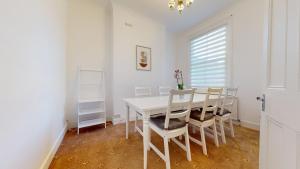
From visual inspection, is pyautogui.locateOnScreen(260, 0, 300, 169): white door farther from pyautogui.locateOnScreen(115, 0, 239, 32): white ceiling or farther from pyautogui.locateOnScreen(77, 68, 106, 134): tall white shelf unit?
pyautogui.locateOnScreen(77, 68, 106, 134): tall white shelf unit

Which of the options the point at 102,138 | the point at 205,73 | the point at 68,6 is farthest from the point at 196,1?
the point at 102,138

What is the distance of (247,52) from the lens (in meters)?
2.89

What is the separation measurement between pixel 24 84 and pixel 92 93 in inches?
85.1

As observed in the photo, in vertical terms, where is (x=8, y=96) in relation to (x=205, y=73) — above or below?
below

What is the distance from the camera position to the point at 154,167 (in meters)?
1.58

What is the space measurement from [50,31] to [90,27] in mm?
1562

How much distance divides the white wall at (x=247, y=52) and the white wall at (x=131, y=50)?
6.09 ft

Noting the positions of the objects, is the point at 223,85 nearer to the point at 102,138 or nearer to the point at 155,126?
the point at 155,126

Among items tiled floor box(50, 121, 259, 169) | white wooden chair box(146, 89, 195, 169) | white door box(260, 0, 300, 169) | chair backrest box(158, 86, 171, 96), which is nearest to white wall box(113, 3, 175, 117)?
chair backrest box(158, 86, 171, 96)

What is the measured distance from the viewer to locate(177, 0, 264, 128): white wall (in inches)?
106

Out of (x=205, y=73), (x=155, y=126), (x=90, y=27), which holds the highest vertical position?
(x=90, y=27)

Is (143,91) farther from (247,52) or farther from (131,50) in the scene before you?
(247,52)

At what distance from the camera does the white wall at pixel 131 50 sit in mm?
3291

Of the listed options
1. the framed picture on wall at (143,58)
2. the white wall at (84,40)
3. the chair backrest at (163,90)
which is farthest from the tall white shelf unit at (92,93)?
the chair backrest at (163,90)
